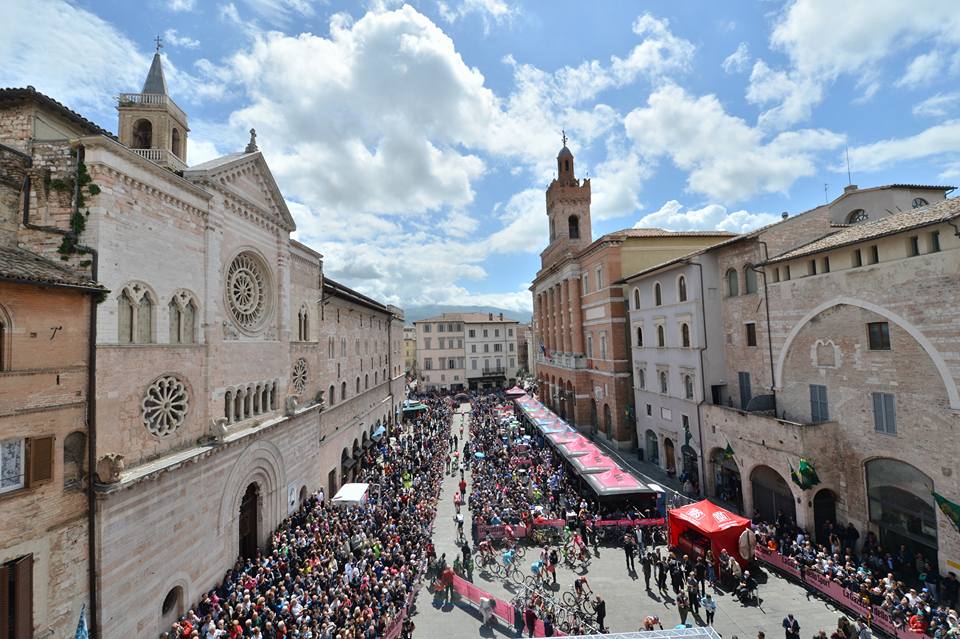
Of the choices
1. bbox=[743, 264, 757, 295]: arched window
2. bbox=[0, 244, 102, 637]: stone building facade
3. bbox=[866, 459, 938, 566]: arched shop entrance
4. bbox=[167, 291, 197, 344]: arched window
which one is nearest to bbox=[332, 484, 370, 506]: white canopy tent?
bbox=[167, 291, 197, 344]: arched window

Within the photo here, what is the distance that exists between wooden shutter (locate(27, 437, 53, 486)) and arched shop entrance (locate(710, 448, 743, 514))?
81.4 feet

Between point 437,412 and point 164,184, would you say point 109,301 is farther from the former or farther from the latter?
point 437,412

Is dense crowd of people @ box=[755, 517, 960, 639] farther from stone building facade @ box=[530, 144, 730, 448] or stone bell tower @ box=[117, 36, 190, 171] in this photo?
stone bell tower @ box=[117, 36, 190, 171]

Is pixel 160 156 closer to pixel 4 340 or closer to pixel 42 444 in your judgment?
pixel 4 340

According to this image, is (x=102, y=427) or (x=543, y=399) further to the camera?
(x=543, y=399)

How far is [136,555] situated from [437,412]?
38156mm

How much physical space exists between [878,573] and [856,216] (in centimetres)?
1690

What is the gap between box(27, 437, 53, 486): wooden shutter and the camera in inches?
401

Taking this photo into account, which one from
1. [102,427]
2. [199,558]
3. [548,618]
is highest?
[102,427]

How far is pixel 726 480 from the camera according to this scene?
2294 centimetres

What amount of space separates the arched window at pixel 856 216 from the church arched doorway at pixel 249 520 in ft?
101

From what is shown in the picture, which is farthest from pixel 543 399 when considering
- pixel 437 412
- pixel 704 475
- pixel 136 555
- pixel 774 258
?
pixel 136 555

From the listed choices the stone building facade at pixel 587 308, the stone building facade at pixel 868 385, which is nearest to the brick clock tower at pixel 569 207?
the stone building facade at pixel 587 308

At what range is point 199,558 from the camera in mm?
14531
